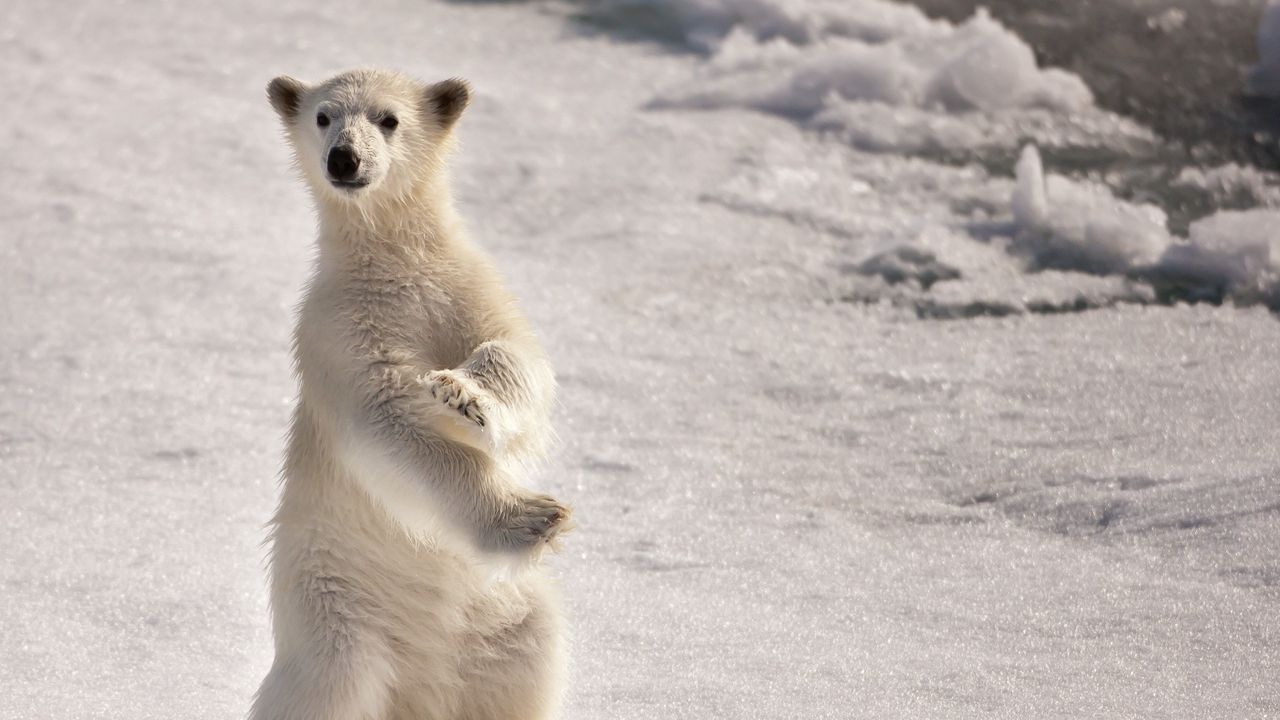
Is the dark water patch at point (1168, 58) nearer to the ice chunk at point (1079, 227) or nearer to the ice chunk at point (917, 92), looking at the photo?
the ice chunk at point (917, 92)

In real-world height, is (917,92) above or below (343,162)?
below

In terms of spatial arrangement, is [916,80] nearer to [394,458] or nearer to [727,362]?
[727,362]

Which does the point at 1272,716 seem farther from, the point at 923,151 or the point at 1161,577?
the point at 923,151

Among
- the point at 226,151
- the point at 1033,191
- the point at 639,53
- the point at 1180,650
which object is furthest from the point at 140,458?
the point at 639,53

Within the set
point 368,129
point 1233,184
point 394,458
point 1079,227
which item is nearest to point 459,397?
point 394,458

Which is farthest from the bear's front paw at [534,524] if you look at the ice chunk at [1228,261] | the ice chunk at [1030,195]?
the ice chunk at [1030,195]

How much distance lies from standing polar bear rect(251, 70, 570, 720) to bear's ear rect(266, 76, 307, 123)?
0.08 meters

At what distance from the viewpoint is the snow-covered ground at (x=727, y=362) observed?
3.70 metres

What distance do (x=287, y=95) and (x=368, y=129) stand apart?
0.33 m

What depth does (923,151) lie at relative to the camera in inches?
283

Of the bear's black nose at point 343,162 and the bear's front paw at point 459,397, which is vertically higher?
the bear's black nose at point 343,162

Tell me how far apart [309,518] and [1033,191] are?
4.15 metres

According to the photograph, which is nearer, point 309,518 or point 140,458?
point 309,518

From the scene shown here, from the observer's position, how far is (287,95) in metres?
Result: 3.30
